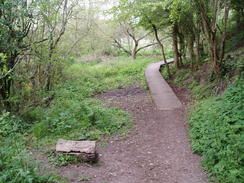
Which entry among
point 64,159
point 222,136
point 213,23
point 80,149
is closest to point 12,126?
point 64,159

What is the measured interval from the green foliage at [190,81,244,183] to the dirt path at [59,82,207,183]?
10.2 inches

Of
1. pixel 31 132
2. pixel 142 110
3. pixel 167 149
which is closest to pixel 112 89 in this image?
pixel 142 110

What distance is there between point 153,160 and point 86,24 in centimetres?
1164

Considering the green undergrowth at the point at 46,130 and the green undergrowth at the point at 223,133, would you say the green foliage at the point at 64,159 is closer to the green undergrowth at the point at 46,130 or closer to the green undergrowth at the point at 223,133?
the green undergrowth at the point at 46,130

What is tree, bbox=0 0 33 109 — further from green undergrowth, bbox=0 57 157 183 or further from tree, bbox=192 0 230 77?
tree, bbox=192 0 230 77

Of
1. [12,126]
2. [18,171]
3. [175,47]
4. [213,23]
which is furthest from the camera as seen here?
[175,47]

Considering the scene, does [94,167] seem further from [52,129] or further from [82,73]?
[82,73]

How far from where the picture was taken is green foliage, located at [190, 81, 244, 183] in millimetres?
3551

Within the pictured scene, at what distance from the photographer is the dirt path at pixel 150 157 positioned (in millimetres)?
3969

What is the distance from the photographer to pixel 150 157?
4789mm

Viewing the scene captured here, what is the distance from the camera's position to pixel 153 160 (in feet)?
15.3

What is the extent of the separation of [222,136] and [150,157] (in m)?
1.57

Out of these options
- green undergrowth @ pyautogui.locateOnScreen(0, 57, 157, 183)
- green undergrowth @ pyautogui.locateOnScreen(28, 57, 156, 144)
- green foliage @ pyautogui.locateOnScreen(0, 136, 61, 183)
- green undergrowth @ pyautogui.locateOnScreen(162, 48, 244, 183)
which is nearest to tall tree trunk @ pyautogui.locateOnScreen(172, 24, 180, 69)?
green undergrowth @ pyautogui.locateOnScreen(162, 48, 244, 183)

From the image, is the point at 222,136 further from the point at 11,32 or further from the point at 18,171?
the point at 11,32
